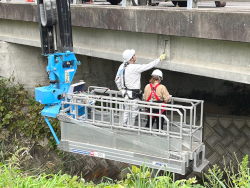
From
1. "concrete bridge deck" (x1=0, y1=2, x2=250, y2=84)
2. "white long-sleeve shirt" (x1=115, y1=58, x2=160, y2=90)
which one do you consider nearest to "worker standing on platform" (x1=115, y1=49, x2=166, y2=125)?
"white long-sleeve shirt" (x1=115, y1=58, x2=160, y2=90)

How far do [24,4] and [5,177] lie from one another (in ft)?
21.3

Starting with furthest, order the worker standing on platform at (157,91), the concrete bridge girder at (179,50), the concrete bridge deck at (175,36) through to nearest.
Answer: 1. the worker standing on platform at (157,91)
2. the concrete bridge girder at (179,50)
3. the concrete bridge deck at (175,36)

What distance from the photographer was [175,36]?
21.6ft

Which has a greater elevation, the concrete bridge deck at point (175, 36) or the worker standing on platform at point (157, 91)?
the concrete bridge deck at point (175, 36)

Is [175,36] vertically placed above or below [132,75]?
above

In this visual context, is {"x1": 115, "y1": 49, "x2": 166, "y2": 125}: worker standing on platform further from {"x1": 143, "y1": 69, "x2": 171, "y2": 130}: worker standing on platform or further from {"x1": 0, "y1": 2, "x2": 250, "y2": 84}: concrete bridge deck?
{"x1": 0, "y1": 2, "x2": 250, "y2": 84}: concrete bridge deck

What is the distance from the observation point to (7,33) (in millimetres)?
11508

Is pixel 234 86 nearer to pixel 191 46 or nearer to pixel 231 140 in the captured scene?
pixel 231 140

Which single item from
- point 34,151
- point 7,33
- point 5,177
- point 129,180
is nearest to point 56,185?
point 5,177

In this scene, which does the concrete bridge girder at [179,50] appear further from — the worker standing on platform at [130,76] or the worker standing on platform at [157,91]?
the worker standing on platform at [157,91]

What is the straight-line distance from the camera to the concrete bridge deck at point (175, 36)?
217 inches

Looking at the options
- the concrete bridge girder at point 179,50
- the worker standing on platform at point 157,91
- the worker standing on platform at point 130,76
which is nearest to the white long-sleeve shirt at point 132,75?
the worker standing on platform at point 130,76

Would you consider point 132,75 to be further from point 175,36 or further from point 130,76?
point 175,36

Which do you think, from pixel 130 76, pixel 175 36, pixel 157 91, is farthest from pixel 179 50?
pixel 130 76
